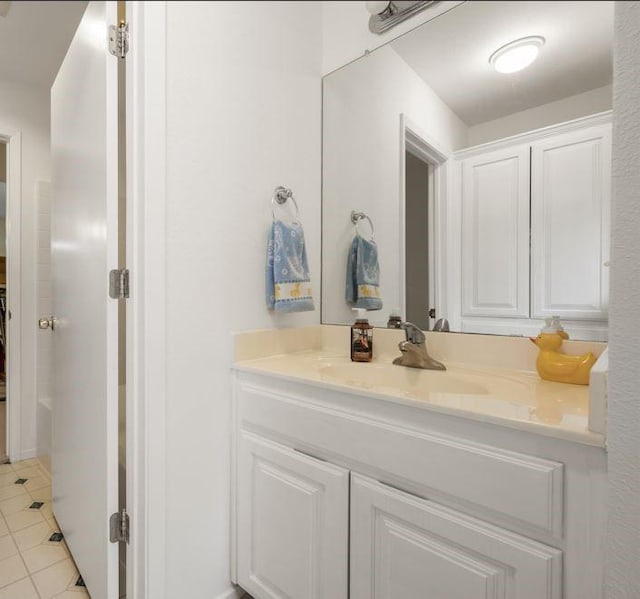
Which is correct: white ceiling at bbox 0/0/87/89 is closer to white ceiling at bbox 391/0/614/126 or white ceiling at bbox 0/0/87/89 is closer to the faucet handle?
white ceiling at bbox 391/0/614/126

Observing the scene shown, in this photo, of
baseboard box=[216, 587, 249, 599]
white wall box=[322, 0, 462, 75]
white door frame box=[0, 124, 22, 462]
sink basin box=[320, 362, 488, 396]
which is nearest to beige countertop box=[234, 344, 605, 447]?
sink basin box=[320, 362, 488, 396]

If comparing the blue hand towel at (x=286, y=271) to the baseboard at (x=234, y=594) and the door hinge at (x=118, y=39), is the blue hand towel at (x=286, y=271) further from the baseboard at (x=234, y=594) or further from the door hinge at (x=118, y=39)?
the baseboard at (x=234, y=594)

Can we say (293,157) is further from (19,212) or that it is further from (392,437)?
(19,212)

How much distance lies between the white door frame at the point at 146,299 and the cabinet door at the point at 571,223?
97 centimetres

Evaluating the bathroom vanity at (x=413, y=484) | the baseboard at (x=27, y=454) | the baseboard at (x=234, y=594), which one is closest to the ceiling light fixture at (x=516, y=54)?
the bathroom vanity at (x=413, y=484)

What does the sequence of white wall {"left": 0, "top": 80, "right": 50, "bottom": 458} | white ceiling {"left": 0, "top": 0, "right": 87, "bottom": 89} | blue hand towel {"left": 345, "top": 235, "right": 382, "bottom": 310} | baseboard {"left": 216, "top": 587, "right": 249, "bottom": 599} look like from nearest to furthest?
white ceiling {"left": 0, "top": 0, "right": 87, "bottom": 89} → baseboard {"left": 216, "top": 587, "right": 249, "bottom": 599} → blue hand towel {"left": 345, "top": 235, "right": 382, "bottom": 310} → white wall {"left": 0, "top": 80, "right": 50, "bottom": 458}

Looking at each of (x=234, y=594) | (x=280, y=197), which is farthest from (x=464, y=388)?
(x=234, y=594)

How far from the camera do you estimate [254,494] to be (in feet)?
3.36

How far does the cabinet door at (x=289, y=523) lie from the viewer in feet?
2.76

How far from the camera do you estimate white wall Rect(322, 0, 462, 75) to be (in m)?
1.25

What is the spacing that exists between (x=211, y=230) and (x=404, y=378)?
0.69 m

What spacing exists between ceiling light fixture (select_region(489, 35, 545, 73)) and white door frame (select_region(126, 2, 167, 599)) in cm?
88

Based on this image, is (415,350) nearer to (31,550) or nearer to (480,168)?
(480,168)

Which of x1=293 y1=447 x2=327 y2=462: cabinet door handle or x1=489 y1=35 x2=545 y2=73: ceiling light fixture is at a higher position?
x1=489 y1=35 x2=545 y2=73: ceiling light fixture
